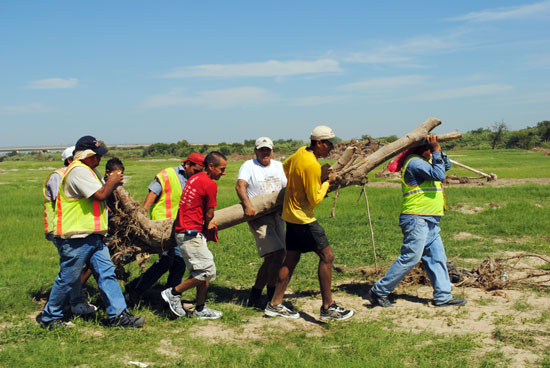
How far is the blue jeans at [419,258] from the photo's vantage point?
583 cm

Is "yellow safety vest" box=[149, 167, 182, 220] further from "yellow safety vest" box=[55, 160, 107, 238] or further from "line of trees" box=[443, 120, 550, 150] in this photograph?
"line of trees" box=[443, 120, 550, 150]

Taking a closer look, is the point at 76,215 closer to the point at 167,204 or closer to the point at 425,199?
the point at 167,204

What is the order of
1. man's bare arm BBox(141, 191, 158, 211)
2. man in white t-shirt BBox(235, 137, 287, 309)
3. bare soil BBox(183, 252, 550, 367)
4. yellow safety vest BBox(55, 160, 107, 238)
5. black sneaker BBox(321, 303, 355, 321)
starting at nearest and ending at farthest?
1. bare soil BBox(183, 252, 550, 367)
2. yellow safety vest BBox(55, 160, 107, 238)
3. black sneaker BBox(321, 303, 355, 321)
4. man in white t-shirt BBox(235, 137, 287, 309)
5. man's bare arm BBox(141, 191, 158, 211)

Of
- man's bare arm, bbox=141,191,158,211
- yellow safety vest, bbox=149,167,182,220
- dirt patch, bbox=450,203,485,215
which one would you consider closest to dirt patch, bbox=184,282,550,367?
yellow safety vest, bbox=149,167,182,220

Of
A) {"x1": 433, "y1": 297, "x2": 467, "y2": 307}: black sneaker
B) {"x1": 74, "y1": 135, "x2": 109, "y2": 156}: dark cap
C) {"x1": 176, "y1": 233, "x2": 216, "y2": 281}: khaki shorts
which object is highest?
{"x1": 74, "y1": 135, "x2": 109, "y2": 156}: dark cap

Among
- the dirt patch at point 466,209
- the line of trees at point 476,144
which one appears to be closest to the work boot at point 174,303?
the dirt patch at point 466,209

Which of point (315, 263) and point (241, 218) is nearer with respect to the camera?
point (241, 218)

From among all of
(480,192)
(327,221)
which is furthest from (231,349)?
(480,192)

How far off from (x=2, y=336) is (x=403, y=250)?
15.3 ft

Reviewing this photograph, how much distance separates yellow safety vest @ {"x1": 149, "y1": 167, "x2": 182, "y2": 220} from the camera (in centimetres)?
607

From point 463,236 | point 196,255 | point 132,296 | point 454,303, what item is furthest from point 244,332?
point 463,236

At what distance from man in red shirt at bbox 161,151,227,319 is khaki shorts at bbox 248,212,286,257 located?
68 centimetres

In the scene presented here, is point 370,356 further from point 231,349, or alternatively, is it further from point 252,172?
point 252,172

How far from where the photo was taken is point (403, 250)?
5.96 m
